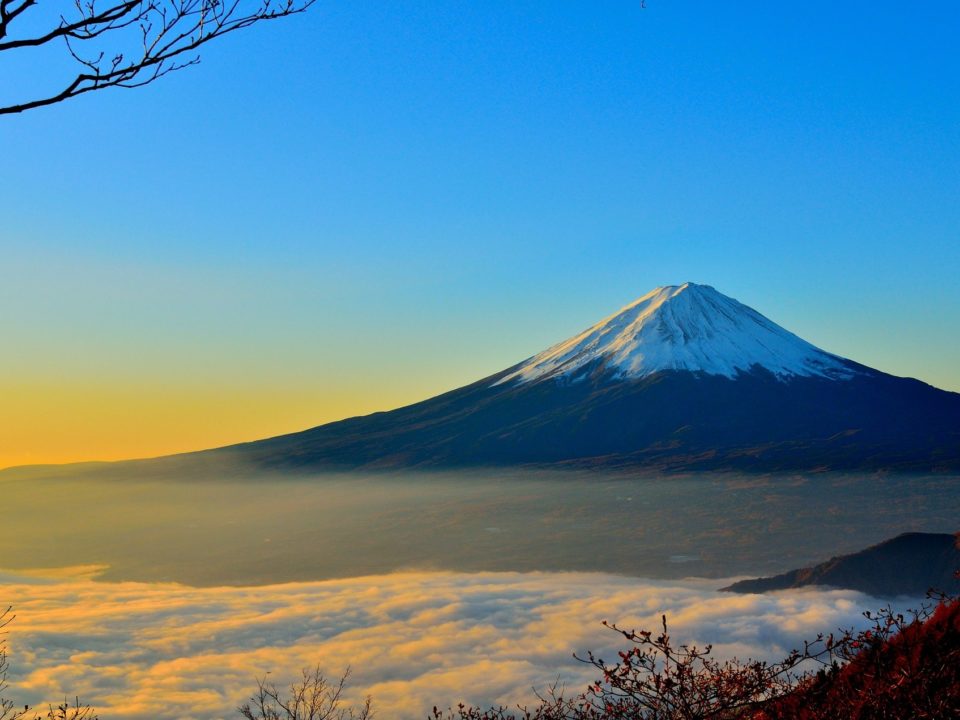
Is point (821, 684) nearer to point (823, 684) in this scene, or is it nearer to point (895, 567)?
point (823, 684)

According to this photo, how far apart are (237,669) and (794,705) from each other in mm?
173994

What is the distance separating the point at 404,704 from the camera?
14800 cm

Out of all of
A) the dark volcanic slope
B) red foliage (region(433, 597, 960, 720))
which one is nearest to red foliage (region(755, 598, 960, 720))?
red foliage (region(433, 597, 960, 720))

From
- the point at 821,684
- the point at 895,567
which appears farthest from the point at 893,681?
the point at 895,567

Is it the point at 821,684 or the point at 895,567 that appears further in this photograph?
the point at 895,567

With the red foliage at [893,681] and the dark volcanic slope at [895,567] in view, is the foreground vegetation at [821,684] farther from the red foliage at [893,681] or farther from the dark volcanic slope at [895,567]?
the dark volcanic slope at [895,567]

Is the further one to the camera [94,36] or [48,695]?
[48,695]

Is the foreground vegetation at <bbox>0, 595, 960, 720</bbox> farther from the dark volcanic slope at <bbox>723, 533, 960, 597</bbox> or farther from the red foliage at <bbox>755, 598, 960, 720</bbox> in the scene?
the dark volcanic slope at <bbox>723, 533, 960, 597</bbox>

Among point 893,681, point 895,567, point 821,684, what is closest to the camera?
point 893,681

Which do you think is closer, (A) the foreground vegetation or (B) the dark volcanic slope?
(A) the foreground vegetation

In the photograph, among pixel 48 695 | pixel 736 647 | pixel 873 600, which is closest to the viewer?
pixel 48 695

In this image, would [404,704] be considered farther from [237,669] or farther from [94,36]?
[94,36]

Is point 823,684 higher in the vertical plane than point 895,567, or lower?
higher

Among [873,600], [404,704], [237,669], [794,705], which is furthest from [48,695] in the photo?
[794,705]
